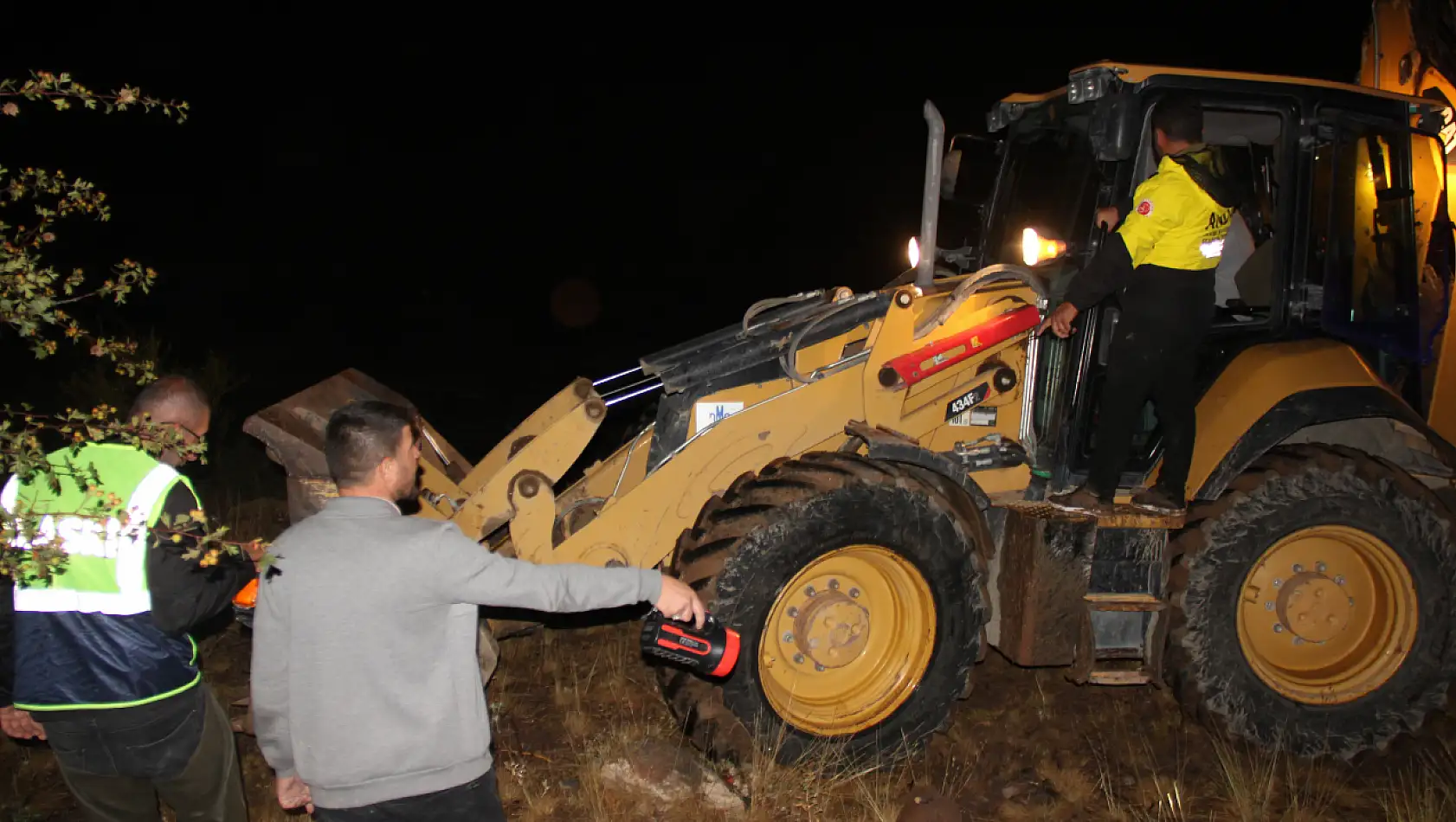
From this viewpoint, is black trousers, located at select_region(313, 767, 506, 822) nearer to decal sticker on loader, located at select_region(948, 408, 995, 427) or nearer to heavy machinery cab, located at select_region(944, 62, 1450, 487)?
decal sticker on loader, located at select_region(948, 408, 995, 427)

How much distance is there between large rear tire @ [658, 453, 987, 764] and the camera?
4.28m

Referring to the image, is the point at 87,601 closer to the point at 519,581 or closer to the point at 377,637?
the point at 377,637

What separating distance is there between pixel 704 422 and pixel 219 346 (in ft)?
74.6

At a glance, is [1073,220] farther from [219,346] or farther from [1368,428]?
[219,346]

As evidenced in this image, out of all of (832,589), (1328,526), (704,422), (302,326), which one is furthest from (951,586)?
(302,326)

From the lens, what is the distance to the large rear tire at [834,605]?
428 centimetres

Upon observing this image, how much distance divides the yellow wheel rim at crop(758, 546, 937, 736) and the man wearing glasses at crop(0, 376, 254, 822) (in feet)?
7.57

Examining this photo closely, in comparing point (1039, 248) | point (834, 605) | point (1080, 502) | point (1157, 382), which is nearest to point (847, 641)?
point (834, 605)

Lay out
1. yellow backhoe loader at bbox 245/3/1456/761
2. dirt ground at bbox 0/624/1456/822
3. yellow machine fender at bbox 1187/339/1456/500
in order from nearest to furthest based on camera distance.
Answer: dirt ground at bbox 0/624/1456/822 → yellow backhoe loader at bbox 245/3/1456/761 → yellow machine fender at bbox 1187/339/1456/500

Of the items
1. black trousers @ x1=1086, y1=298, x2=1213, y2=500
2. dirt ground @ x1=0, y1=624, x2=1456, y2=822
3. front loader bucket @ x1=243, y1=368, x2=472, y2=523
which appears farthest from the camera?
front loader bucket @ x1=243, y1=368, x2=472, y2=523

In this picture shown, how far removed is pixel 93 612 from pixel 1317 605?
17.4 feet

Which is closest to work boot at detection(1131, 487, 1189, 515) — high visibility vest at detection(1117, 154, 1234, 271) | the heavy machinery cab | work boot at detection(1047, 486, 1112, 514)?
work boot at detection(1047, 486, 1112, 514)

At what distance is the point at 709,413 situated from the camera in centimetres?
486

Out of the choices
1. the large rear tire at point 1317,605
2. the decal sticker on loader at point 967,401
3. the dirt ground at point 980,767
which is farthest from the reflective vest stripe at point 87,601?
the large rear tire at point 1317,605
